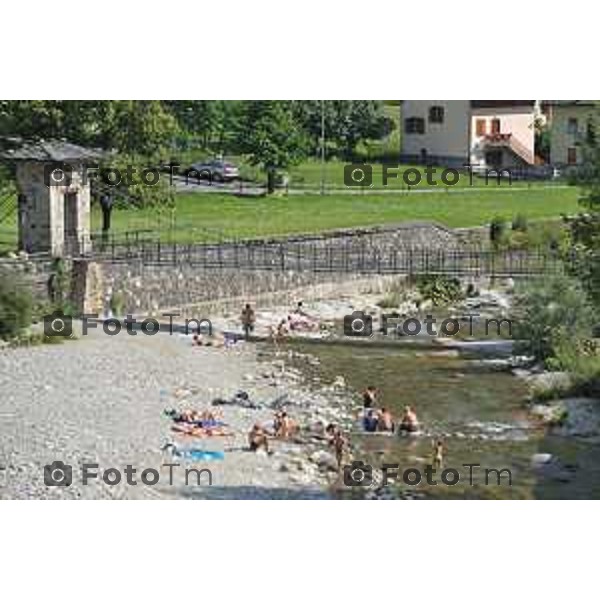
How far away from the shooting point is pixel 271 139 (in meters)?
26.2

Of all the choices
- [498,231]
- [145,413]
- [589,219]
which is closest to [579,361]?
[589,219]

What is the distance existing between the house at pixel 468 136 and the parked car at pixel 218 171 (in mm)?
3454

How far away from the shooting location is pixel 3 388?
16.7 m

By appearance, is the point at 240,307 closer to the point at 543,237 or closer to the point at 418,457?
the point at 543,237

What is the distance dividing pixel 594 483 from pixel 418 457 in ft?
6.85

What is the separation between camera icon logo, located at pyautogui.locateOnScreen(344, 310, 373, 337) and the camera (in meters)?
23.2

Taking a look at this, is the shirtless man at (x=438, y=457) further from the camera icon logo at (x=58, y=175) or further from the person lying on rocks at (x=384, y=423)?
the camera icon logo at (x=58, y=175)

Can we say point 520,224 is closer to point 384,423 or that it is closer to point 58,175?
point 58,175

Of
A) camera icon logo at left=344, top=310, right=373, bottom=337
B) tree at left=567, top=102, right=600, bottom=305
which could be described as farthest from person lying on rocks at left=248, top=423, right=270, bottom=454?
camera icon logo at left=344, top=310, right=373, bottom=337

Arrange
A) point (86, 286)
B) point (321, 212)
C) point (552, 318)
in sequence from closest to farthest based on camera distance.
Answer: point (552, 318), point (86, 286), point (321, 212)

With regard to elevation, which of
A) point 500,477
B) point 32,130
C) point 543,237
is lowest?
point 500,477

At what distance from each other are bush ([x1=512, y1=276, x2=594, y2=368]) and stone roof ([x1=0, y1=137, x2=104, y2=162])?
6.67 m

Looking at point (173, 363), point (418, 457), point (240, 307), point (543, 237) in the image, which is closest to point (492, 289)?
point (543, 237)

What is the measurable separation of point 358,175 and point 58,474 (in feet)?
40.6
